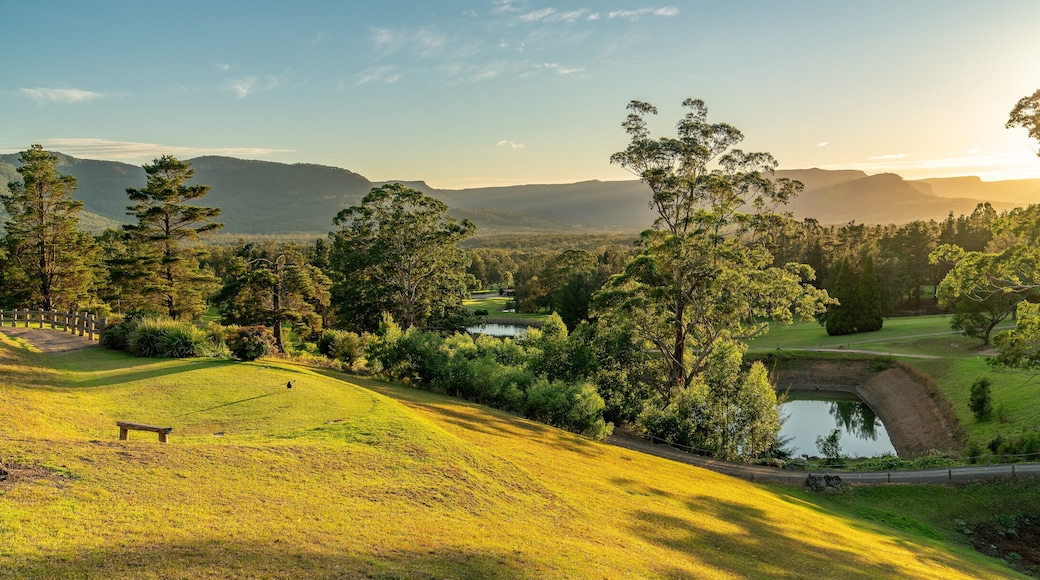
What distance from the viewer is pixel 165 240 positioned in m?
39.8

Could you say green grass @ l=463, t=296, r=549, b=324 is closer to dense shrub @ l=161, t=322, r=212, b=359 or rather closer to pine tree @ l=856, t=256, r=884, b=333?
pine tree @ l=856, t=256, r=884, b=333

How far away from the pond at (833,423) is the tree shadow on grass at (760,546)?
2280 centimetres

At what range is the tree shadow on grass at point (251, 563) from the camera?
7.06 meters

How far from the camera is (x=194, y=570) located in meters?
7.43

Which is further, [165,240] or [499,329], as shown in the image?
[499,329]

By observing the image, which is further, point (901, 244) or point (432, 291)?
point (901, 244)

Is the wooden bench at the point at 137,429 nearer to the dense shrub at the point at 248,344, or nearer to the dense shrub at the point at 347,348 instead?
the dense shrub at the point at 248,344

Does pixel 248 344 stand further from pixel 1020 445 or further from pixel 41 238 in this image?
pixel 1020 445

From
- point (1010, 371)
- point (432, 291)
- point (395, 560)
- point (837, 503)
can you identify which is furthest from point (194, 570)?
point (1010, 371)

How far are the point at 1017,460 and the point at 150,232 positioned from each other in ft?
175

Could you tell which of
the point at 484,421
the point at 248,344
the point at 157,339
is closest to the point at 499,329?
the point at 248,344

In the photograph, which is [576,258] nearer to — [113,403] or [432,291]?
[432,291]

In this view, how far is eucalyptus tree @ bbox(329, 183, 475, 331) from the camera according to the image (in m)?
48.6

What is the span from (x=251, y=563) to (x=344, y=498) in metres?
3.14
